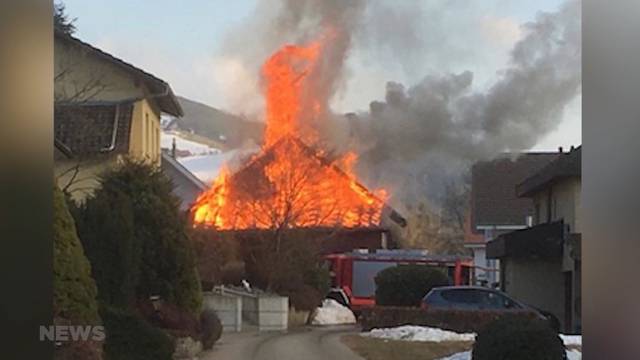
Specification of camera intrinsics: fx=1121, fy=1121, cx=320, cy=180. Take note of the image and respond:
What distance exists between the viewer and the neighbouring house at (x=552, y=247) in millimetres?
4105

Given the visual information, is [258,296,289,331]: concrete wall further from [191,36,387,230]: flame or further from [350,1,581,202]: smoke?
[350,1,581,202]: smoke

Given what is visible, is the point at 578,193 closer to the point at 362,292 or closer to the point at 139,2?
the point at 362,292

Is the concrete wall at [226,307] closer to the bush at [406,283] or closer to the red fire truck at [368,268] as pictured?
the red fire truck at [368,268]

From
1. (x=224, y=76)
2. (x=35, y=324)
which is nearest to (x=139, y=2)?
(x=224, y=76)

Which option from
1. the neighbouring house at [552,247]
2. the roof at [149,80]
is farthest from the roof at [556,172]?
the roof at [149,80]

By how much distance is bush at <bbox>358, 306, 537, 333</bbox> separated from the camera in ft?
13.7

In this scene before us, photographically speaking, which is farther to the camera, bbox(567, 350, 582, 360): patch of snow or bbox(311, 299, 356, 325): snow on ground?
bbox(311, 299, 356, 325): snow on ground

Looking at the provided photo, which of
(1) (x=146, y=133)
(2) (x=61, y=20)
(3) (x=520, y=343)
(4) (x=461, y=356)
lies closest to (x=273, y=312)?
(4) (x=461, y=356)

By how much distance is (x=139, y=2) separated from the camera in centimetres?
411

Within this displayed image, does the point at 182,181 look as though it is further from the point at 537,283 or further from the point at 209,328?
the point at 537,283

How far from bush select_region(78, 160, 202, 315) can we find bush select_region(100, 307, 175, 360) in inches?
2.1

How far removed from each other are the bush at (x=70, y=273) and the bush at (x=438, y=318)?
3.30 ft

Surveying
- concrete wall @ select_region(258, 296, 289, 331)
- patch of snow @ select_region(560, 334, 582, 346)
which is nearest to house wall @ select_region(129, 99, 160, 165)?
concrete wall @ select_region(258, 296, 289, 331)

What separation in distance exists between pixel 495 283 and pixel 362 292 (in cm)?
50
